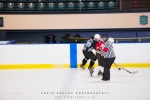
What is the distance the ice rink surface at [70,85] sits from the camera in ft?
18.3

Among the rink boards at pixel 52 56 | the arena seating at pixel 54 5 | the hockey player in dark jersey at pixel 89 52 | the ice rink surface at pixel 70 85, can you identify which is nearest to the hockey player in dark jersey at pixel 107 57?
the ice rink surface at pixel 70 85

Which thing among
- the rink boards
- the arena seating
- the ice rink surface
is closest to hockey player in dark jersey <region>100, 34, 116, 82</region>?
the ice rink surface

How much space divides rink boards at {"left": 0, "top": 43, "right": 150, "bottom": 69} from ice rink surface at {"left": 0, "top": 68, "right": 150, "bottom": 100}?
0.25 meters

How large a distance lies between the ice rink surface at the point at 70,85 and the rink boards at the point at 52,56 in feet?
0.81

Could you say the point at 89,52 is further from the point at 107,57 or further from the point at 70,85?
the point at 70,85

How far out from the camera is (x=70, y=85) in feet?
20.7

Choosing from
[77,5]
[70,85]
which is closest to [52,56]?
[70,85]

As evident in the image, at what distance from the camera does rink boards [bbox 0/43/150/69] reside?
796 cm

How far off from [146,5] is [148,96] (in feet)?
23.7

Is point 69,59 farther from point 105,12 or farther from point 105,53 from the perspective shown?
point 105,12

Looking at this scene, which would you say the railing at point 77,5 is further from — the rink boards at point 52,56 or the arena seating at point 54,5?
the rink boards at point 52,56

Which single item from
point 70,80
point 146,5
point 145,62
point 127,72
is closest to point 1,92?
point 70,80

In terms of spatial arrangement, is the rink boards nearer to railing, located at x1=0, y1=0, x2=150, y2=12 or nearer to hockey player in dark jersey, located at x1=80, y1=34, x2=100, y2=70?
hockey player in dark jersey, located at x1=80, y1=34, x2=100, y2=70

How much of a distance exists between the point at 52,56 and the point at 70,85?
1916mm
